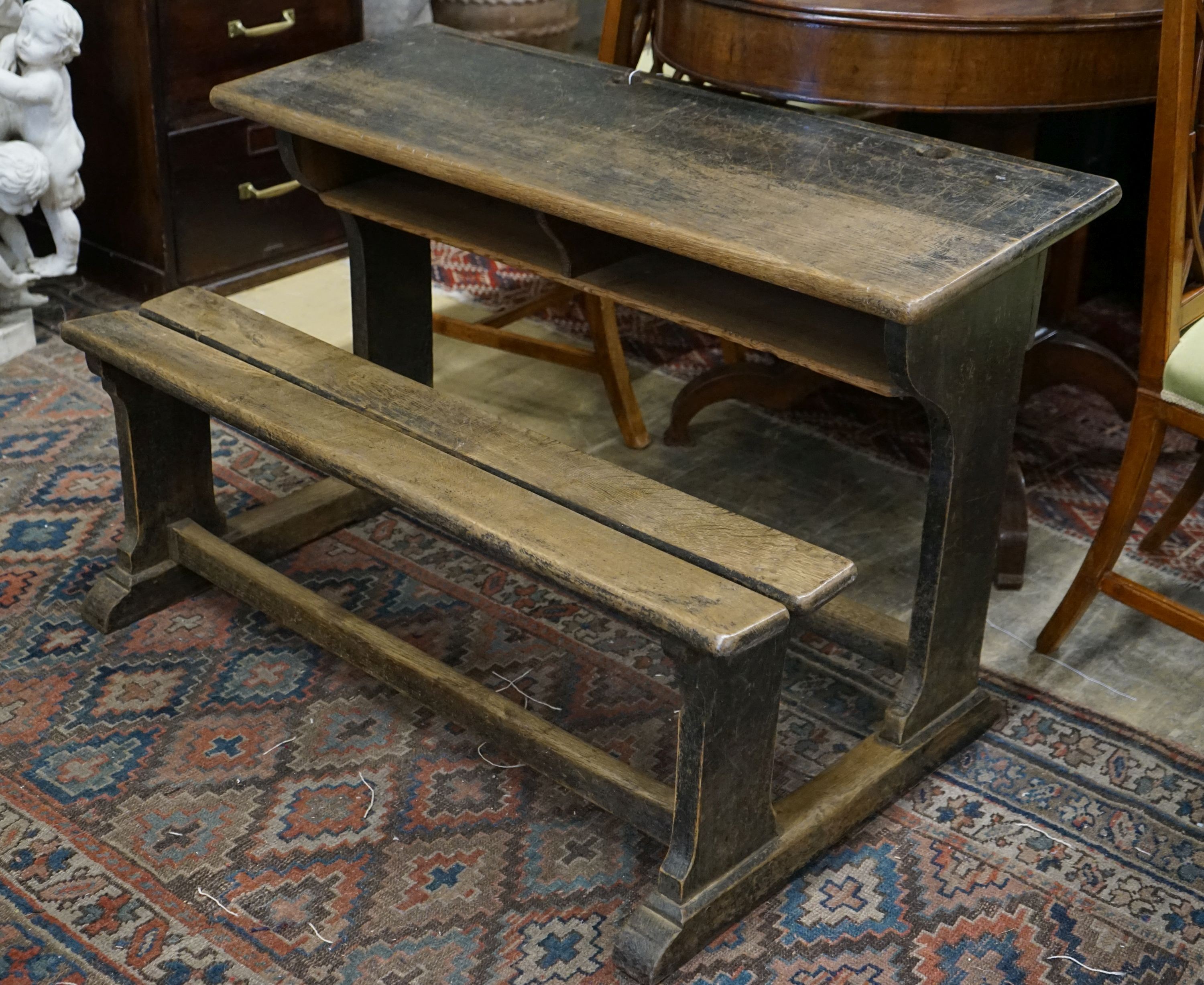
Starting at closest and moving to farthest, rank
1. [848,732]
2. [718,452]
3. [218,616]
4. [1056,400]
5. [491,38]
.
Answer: [848,732]
[218,616]
[491,38]
[718,452]
[1056,400]

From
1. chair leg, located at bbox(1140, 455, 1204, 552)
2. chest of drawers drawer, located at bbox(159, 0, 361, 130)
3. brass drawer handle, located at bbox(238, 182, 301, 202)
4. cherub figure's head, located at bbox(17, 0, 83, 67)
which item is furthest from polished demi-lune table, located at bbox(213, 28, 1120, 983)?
brass drawer handle, located at bbox(238, 182, 301, 202)

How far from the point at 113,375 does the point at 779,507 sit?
48.3 inches

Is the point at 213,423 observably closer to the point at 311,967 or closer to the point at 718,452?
the point at 718,452

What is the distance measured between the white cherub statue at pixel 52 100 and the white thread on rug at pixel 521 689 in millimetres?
1645

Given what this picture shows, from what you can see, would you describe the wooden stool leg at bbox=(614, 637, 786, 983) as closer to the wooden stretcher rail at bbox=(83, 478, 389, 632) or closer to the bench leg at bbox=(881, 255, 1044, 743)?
the bench leg at bbox=(881, 255, 1044, 743)

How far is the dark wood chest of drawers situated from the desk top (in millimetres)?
982

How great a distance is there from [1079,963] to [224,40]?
270cm

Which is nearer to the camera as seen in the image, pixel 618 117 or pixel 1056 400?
pixel 618 117

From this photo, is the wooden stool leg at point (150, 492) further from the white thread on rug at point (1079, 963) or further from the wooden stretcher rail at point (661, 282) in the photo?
the white thread on rug at point (1079, 963)

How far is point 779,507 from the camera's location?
281 cm

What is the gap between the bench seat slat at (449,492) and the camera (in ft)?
5.39

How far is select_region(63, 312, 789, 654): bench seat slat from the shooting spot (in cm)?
164

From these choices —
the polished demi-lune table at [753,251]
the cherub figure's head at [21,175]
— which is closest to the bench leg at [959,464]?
the polished demi-lune table at [753,251]

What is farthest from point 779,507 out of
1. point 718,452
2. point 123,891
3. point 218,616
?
point 123,891
